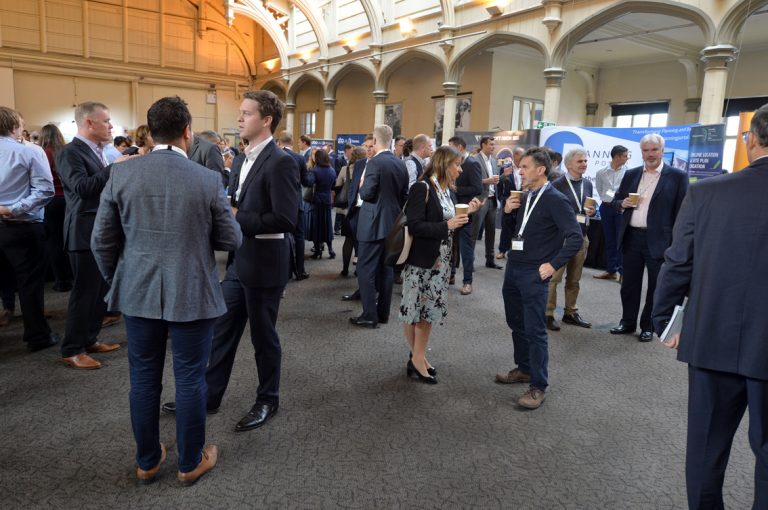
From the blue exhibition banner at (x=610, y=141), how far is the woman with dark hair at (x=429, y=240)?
5.17 meters

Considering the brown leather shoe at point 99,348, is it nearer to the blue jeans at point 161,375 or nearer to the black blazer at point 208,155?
the black blazer at point 208,155

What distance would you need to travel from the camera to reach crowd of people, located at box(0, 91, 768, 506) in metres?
1.74

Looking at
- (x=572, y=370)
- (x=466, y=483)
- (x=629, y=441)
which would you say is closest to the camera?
(x=466, y=483)

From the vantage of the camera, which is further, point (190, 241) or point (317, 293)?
point (317, 293)

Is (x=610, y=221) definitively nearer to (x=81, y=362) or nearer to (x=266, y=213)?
(x=266, y=213)

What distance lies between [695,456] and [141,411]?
2.03m

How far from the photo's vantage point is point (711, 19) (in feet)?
26.7

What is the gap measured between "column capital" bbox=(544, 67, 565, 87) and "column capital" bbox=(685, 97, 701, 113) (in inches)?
207

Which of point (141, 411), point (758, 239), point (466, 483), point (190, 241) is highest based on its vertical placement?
point (758, 239)

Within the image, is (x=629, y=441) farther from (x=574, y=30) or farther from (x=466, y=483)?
(x=574, y=30)

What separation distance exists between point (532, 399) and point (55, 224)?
4.53m

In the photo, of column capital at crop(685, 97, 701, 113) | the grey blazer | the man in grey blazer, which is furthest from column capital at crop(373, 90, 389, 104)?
the grey blazer

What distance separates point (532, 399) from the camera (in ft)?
9.44

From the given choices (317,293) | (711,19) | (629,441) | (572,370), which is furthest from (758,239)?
(711,19)
